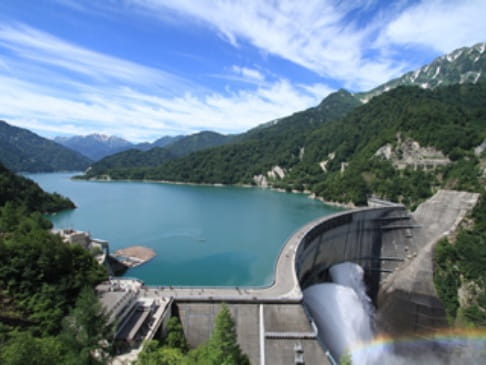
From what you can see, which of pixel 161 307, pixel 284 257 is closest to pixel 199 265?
pixel 284 257

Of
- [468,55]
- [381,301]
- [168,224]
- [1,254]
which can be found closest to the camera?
[1,254]

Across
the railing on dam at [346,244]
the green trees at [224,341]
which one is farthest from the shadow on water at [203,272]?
the green trees at [224,341]

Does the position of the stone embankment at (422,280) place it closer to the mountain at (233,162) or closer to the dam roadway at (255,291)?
the dam roadway at (255,291)

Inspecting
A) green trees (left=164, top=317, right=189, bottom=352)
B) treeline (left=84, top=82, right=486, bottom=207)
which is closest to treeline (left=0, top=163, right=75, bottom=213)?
green trees (left=164, top=317, right=189, bottom=352)

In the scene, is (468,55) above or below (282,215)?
above

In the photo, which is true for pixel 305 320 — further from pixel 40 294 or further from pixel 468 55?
pixel 468 55
